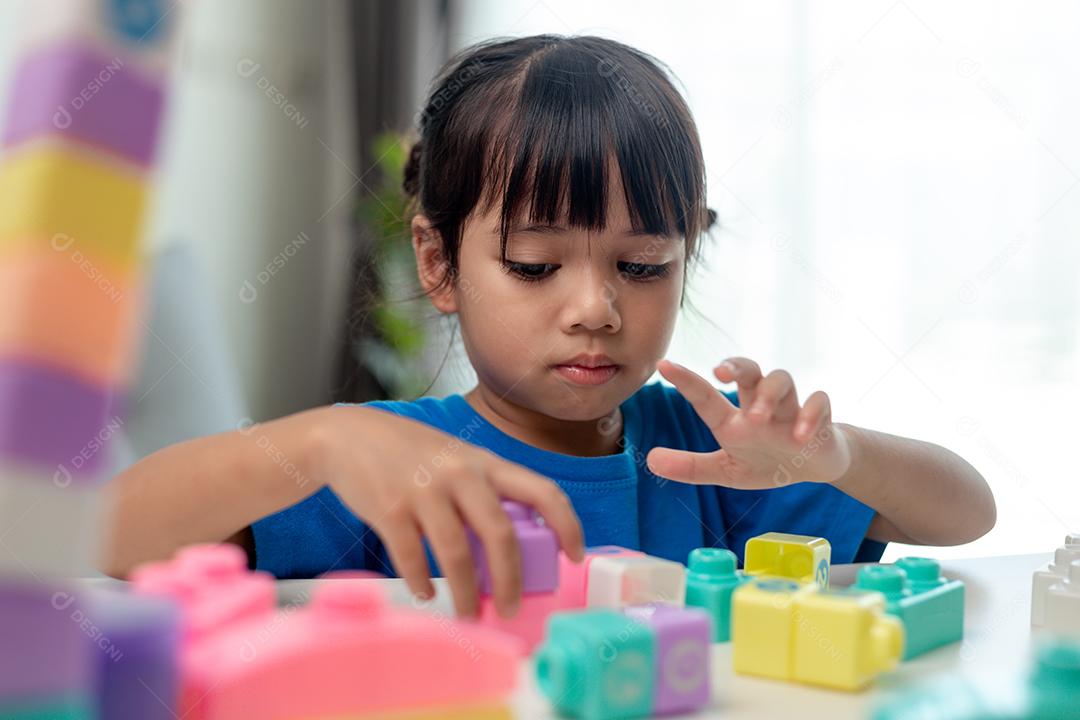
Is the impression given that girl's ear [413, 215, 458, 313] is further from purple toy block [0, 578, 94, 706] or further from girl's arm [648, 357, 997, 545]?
purple toy block [0, 578, 94, 706]

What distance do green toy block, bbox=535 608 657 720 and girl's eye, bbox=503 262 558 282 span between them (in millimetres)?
568

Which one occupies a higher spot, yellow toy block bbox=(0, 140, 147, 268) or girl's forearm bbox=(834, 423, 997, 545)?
yellow toy block bbox=(0, 140, 147, 268)

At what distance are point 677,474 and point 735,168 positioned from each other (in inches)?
78.4

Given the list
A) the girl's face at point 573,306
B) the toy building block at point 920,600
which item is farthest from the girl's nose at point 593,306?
the toy building block at point 920,600

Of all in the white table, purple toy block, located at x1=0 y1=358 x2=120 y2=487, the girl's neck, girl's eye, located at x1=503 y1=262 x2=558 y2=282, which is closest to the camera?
purple toy block, located at x1=0 y1=358 x2=120 y2=487

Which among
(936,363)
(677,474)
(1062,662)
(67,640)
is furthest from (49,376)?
(936,363)

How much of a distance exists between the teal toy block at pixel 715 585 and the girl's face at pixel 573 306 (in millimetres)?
380

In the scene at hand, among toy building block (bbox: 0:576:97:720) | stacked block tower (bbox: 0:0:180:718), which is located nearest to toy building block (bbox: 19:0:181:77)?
stacked block tower (bbox: 0:0:180:718)

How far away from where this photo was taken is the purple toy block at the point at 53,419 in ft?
0.76

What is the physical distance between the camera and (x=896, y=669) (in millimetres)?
522

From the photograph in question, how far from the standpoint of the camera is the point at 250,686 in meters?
0.35

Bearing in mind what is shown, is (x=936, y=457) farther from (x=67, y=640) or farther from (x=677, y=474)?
(x=67, y=640)

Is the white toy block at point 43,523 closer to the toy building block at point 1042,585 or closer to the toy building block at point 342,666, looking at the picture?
the toy building block at point 342,666

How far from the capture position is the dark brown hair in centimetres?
100
